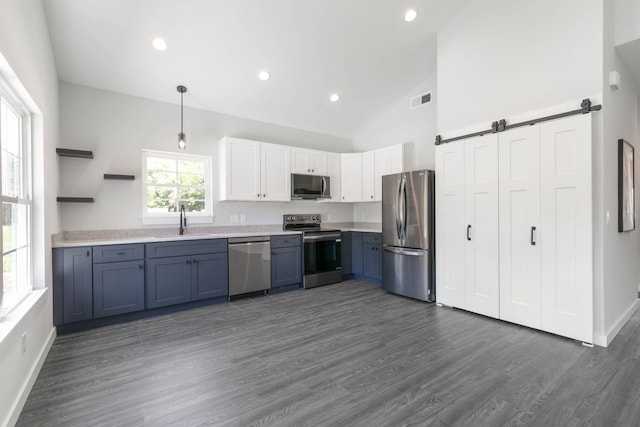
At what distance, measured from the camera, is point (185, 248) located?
383cm

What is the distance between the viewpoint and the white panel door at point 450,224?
3.73 m

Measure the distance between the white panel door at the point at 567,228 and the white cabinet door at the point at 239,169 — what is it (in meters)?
3.62

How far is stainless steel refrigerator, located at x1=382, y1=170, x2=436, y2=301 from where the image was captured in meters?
4.08

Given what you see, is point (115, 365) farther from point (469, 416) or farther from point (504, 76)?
point (504, 76)

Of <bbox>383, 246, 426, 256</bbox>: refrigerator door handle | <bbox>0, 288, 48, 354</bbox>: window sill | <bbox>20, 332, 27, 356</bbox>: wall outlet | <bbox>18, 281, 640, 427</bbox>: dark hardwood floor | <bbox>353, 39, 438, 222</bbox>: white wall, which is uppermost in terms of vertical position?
<bbox>353, 39, 438, 222</bbox>: white wall

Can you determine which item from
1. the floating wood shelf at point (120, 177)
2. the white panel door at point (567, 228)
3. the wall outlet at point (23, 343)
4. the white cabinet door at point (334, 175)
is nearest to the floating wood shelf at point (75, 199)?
the floating wood shelf at point (120, 177)

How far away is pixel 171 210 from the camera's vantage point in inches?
171

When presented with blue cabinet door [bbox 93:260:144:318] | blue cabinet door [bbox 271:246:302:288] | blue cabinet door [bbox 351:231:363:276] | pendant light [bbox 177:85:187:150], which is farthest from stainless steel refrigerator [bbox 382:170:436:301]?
blue cabinet door [bbox 93:260:144:318]

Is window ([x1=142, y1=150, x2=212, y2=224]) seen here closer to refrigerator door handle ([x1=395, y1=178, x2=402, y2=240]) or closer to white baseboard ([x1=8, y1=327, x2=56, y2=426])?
white baseboard ([x1=8, y1=327, x2=56, y2=426])

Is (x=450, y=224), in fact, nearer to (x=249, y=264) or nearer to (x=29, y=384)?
(x=249, y=264)

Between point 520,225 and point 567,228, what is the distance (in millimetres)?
397

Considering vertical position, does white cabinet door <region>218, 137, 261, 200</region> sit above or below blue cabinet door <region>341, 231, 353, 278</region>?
above

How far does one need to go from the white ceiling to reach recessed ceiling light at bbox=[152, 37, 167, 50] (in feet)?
0.17

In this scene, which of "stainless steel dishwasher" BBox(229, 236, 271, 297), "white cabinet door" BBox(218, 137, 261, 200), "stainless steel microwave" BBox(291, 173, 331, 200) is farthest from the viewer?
"stainless steel microwave" BBox(291, 173, 331, 200)
